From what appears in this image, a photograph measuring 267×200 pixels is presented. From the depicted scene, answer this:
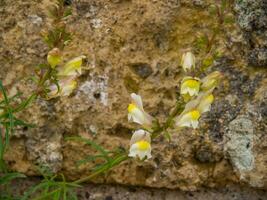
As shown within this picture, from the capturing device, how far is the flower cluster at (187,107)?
123 cm

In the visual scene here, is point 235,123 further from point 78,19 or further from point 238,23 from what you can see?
point 78,19

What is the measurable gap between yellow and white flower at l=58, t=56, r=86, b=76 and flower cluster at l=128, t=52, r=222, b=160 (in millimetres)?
112

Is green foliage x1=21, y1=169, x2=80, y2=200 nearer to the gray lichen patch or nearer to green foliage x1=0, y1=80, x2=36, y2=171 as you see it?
green foliage x1=0, y1=80, x2=36, y2=171

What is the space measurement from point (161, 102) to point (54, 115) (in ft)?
0.67

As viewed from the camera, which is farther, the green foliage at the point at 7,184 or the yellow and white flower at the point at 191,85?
the green foliage at the point at 7,184

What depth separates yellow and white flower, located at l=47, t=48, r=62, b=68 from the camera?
120cm

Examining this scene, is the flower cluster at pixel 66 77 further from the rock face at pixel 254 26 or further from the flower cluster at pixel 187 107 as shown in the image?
the rock face at pixel 254 26

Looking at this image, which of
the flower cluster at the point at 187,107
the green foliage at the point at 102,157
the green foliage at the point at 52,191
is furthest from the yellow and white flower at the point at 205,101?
the green foliage at the point at 52,191

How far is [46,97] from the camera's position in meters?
1.31

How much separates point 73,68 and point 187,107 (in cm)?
21

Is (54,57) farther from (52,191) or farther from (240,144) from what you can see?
(240,144)

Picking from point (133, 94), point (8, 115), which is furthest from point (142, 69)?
point (8, 115)

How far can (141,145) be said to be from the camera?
4.09 feet

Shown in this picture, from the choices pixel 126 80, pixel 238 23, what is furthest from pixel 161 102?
pixel 238 23
